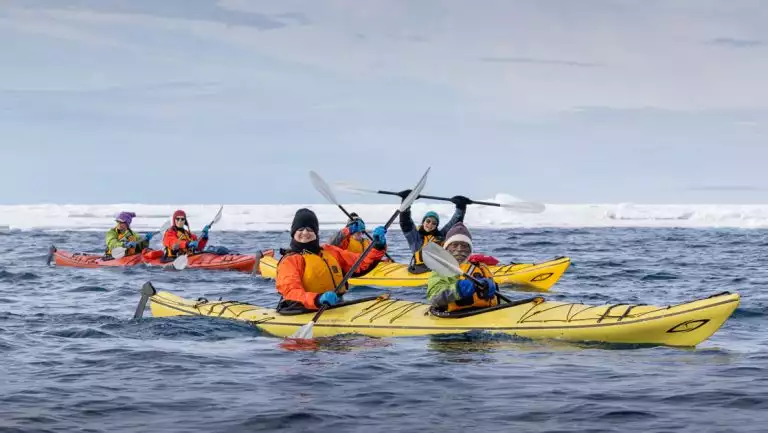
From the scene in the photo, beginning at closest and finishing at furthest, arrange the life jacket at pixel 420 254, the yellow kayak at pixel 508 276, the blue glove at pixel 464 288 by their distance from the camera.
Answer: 1. the blue glove at pixel 464 288
2. the yellow kayak at pixel 508 276
3. the life jacket at pixel 420 254

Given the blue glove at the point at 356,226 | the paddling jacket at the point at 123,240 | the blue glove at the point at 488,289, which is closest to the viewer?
the blue glove at the point at 488,289

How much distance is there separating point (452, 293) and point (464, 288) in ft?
0.43

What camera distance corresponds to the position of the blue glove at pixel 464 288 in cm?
809

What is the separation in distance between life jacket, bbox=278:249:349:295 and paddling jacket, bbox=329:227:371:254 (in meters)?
4.75

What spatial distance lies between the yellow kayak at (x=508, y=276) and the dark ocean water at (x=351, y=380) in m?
3.12

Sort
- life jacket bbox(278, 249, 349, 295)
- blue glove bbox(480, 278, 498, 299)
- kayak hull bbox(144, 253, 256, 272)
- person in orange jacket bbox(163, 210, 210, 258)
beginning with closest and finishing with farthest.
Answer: blue glove bbox(480, 278, 498, 299)
life jacket bbox(278, 249, 349, 295)
kayak hull bbox(144, 253, 256, 272)
person in orange jacket bbox(163, 210, 210, 258)

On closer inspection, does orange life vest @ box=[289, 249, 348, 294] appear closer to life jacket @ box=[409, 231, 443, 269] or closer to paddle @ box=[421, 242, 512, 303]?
paddle @ box=[421, 242, 512, 303]

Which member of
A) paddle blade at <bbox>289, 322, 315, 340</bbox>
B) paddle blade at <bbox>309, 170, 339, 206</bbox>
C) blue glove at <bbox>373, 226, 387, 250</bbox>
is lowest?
paddle blade at <bbox>289, 322, 315, 340</bbox>

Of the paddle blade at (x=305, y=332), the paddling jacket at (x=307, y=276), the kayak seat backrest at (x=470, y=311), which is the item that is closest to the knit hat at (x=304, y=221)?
the paddling jacket at (x=307, y=276)

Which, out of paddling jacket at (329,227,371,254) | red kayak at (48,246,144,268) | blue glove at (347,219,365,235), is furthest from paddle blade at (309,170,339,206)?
red kayak at (48,246,144,268)

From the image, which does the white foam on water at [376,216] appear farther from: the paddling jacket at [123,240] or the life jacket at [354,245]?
the life jacket at [354,245]

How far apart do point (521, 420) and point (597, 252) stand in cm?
1826

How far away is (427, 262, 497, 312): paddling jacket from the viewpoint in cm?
820

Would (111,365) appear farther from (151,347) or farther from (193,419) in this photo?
(193,419)
